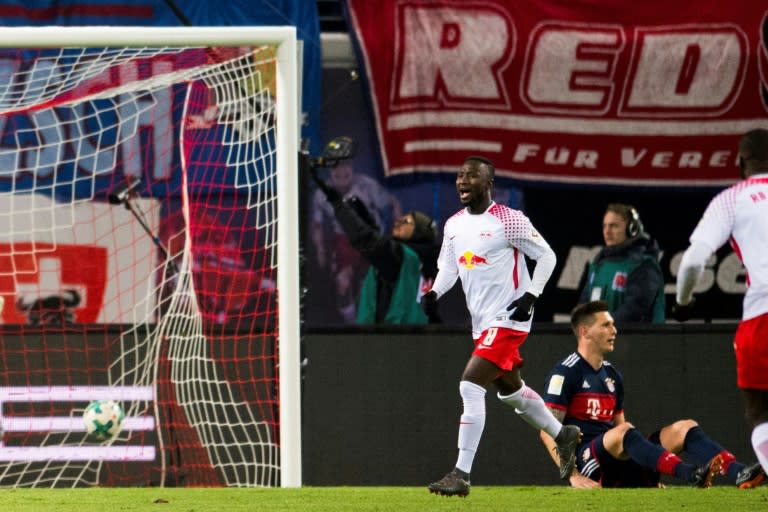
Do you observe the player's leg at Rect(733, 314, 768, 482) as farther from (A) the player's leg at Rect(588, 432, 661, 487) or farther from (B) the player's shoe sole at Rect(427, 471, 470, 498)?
(A) the player's leg at Rect(588, 432, 661, 487)

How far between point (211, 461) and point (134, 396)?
62 centimetres

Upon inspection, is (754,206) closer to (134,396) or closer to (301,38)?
(134,396)

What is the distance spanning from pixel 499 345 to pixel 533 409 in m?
0.45

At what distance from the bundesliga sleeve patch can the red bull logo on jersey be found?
0.93 m

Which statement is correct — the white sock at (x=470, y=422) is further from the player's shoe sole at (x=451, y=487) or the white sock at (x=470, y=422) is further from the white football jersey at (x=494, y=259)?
the white football jersey at (x=494, y=259)

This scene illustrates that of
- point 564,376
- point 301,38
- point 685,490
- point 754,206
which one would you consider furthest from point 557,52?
point 754,206

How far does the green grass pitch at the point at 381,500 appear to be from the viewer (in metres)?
6.34

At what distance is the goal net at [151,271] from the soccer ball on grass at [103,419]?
34cm

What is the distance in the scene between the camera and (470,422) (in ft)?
23.0

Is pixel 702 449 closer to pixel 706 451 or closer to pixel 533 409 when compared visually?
pixel 706 451

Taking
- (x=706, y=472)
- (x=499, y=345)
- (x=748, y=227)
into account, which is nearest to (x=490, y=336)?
(x=499, y=345)

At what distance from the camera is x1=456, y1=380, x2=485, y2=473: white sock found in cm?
698

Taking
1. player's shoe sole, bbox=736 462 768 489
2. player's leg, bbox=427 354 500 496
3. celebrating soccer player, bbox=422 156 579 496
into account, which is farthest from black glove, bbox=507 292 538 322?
player's shoe sole, bbox=736 462 768 489

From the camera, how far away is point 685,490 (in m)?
7.02
